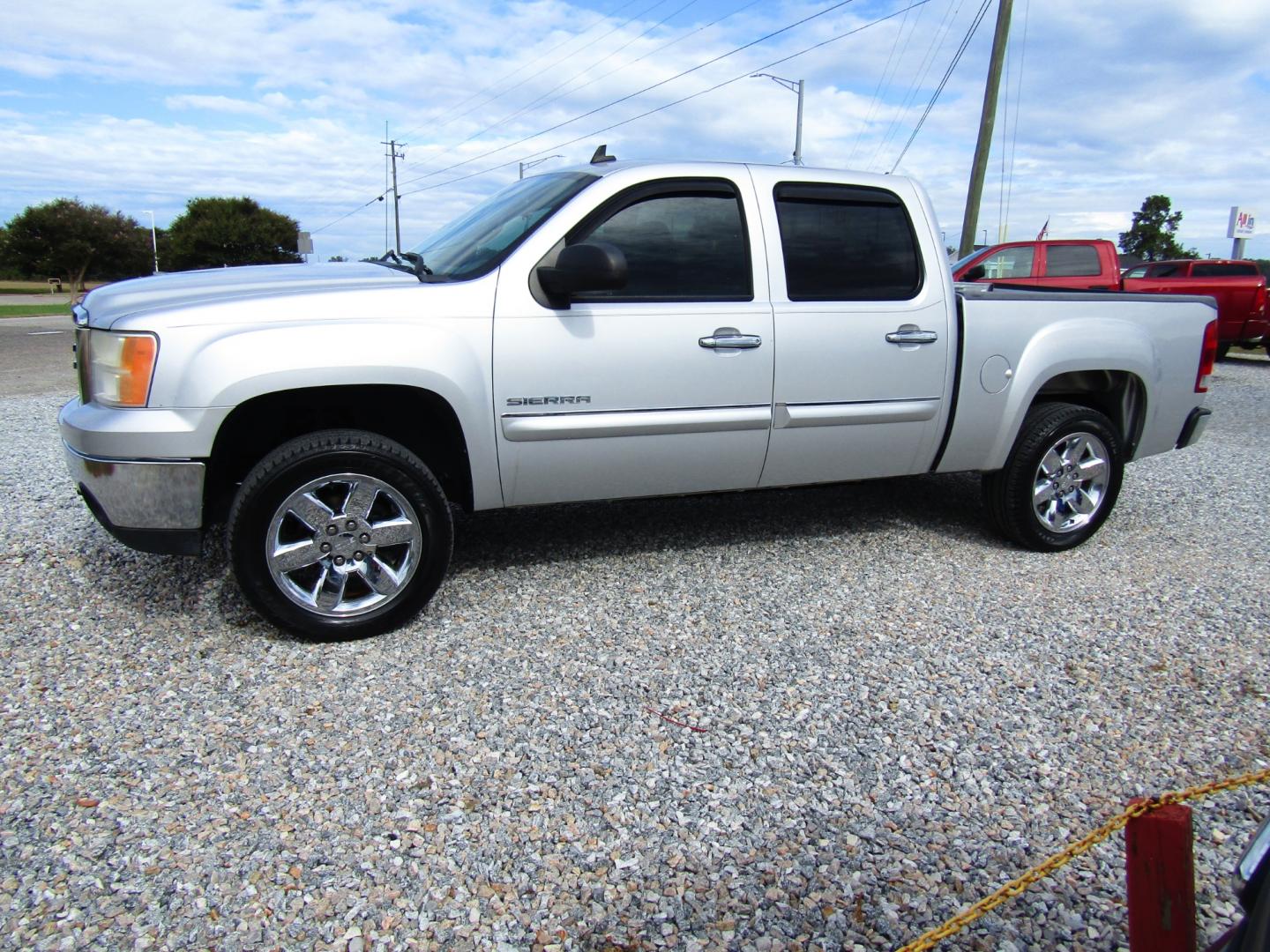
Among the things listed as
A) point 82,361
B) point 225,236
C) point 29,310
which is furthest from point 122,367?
point 225,236

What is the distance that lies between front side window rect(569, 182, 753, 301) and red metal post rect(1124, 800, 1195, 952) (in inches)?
109

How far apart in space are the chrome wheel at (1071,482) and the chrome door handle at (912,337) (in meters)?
1.00

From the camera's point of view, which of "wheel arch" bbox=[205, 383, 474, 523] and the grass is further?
the grass

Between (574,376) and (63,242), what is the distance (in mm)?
58779

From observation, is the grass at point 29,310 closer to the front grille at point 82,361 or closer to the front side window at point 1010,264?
the front side window at point 1010,264

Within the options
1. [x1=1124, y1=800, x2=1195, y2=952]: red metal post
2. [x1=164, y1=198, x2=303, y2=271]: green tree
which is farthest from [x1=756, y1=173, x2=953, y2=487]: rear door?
[x1=164, y1=198, x2=303, y2=271]: green tree

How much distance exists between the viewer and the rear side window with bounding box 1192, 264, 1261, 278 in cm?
1532

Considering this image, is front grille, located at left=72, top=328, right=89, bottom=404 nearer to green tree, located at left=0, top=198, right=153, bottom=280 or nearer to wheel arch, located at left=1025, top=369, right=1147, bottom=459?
wheel arch, located at left=1025, top=369, right=1147, bottom=459

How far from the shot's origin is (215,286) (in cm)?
359

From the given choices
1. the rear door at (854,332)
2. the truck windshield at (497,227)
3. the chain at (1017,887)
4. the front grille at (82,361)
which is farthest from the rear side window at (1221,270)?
the front grille at (82,361)

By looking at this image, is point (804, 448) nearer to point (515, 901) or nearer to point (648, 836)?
point (648, 836)

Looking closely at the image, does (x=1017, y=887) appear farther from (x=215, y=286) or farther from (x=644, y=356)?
(x=215, y=286)

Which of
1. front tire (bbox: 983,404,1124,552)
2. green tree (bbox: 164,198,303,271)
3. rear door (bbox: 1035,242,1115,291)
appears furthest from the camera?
green tree (bbox: 164,198,303,271)

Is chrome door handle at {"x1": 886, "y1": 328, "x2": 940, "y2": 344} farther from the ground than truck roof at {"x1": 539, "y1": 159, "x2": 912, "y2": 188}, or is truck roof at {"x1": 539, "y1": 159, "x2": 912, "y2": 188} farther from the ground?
truck roof at {"x1": 539, "y1": 159, "x2": 912, "y2": 188}
